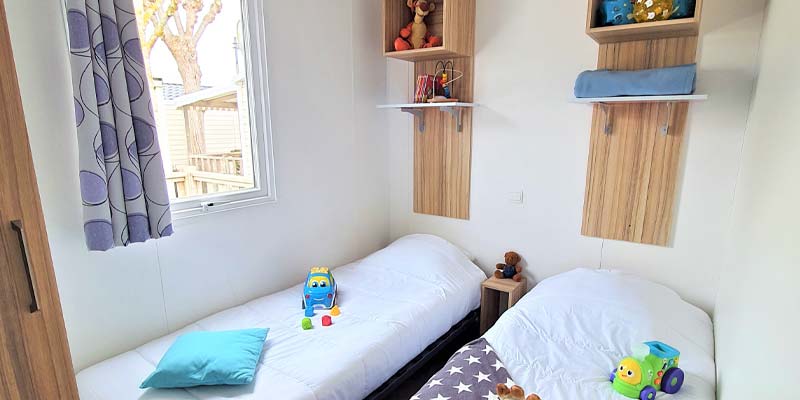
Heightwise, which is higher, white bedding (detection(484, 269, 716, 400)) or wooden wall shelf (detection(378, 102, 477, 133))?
wooden wall shelf (detection(378, 102, 477, 133))

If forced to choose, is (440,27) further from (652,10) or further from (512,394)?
(512,394)

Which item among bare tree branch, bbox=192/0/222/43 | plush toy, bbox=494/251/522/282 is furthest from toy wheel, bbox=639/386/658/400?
bare tree branch, bbox=192/0/222/43

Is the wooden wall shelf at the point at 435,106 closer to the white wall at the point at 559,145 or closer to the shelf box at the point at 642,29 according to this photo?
the white wall at the point at 559,145

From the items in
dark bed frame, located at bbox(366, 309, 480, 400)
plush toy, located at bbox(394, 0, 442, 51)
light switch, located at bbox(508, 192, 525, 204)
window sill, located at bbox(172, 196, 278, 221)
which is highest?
A: plush toy, located at bbox(394, 0, 442, 51)

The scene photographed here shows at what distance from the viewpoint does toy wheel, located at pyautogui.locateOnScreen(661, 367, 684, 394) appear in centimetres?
143

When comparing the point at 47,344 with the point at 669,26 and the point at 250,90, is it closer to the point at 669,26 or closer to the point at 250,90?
the point at 250,90

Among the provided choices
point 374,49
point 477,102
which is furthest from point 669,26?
point 374,49

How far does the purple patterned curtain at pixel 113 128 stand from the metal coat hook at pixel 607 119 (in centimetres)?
218

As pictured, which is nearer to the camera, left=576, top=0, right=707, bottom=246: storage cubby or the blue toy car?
left=576, top=0, right=707, bottom=246: storage cubby

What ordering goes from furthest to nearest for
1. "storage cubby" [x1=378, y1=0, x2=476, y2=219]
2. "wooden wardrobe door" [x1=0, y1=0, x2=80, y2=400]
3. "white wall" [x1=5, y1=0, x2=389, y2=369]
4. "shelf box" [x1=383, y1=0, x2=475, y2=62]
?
"storage cubby" [x1=378, y1=0, x2=476, y2=219] < "shelf box" [x1=383, y1=0, x2=475, y2=62] < "white wall" [x1=5, y1=0, x2=389, y2=369] < "wooden wardrobe door" [x1=0, y1=0, x2=80, y2=400]

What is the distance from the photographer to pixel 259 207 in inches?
89.9

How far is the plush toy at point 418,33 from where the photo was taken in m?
2.49

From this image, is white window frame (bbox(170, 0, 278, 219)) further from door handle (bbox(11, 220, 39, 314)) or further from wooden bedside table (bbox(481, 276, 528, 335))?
wooden bedside table (bbox(481, 276, 528, 335))

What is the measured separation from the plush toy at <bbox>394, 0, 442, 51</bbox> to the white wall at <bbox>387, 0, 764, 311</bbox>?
29cm
